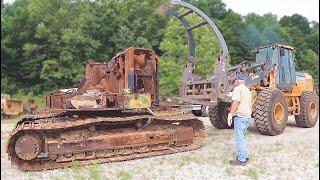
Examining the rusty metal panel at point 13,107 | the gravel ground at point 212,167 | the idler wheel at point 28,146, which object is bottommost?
the gravel ground at point 212,167

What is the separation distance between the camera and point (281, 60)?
12320 millimetres

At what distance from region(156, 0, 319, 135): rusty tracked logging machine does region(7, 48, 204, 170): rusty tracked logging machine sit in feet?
3.74

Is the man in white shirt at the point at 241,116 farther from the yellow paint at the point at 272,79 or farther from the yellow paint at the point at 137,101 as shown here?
the yellow paint at the point at 272,79

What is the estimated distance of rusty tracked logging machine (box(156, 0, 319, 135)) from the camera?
10000mm

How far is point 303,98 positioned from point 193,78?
3674 mm

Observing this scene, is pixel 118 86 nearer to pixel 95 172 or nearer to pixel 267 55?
pixel 95 172

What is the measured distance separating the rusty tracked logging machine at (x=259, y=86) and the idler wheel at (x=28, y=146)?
352 cm

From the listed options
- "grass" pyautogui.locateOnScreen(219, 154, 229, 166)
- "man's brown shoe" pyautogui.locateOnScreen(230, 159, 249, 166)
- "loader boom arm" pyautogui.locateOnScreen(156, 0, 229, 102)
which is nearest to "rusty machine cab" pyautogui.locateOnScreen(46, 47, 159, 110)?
"loader boom arm" pyautogui.locateOnScreen(156, 0, 229, 102)

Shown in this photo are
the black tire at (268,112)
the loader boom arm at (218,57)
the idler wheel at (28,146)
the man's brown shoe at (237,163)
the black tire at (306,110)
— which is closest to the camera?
the idler wheel at (28,146)

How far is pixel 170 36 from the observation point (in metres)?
30.0

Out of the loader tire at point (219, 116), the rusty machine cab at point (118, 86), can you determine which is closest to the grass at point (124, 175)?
the rusty machine cab at point (118, 86)

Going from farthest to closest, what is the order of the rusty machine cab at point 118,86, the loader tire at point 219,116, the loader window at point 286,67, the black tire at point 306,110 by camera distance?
the black tire at point 306,110 → the loader tire at point 219,116 → the loader window at point 286,67 → the rusty machine cab at point 118,86

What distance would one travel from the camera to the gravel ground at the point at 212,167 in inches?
274

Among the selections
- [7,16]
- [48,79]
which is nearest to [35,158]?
[7,16]
